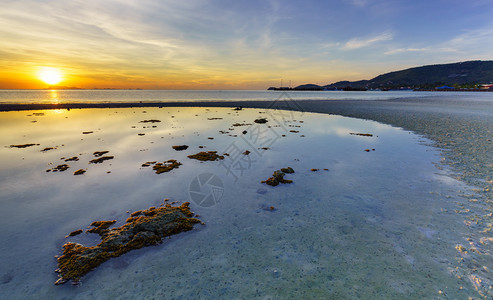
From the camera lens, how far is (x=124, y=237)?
666 centimetres

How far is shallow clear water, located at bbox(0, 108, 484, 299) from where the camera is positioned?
16.7 ft

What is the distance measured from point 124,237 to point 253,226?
4.13m

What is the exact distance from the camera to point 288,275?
5340 millimetres

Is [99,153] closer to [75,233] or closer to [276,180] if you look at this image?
[75,233]

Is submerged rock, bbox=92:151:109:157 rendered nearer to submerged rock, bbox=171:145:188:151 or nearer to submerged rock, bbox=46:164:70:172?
submerged rock, bbox=46:164:70:172

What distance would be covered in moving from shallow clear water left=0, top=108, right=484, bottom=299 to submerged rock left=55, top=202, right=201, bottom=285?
262 mm

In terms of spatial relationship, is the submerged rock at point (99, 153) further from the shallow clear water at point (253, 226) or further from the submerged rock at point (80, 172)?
the submerged rock at point (80, 172)

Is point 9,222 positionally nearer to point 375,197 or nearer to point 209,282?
point 209,282

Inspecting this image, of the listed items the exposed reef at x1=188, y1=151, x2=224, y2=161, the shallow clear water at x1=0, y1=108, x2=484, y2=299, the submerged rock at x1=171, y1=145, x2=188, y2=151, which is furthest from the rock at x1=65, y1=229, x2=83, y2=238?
the submerged rock at x1=171, y1=145, x2=188, y2=151

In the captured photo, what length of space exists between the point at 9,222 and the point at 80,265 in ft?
15.3

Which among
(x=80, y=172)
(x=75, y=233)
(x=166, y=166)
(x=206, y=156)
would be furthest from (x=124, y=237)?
(x=206, y=156)

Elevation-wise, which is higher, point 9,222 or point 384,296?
point 9,222

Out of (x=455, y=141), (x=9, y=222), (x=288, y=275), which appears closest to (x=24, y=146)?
(x=9, y=222)

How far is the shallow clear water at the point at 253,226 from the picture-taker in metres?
5.09
